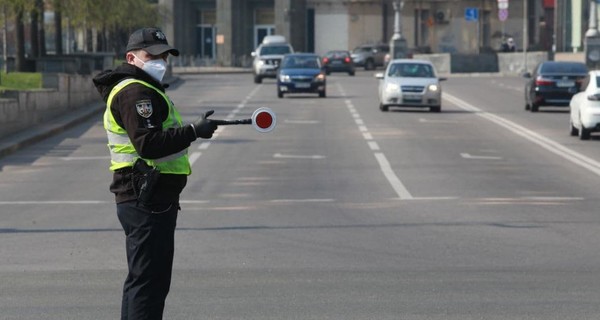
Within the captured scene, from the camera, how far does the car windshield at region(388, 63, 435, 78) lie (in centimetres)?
4062

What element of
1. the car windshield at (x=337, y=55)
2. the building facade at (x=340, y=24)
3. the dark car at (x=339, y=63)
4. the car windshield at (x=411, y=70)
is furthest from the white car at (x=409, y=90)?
the building facade at (x=340, y=24)

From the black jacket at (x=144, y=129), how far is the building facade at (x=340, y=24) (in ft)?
311

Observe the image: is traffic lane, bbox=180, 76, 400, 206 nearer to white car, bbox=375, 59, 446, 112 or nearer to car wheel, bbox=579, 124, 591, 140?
white car, bbox=375, 59, 446, 112

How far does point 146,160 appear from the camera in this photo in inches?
271

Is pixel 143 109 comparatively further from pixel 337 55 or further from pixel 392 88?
pixel 337 55

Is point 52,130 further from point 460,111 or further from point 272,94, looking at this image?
point 272,94

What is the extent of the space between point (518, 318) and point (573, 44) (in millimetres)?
73658

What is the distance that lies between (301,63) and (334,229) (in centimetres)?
3619

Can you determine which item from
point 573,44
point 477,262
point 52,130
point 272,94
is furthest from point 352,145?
point 573,44

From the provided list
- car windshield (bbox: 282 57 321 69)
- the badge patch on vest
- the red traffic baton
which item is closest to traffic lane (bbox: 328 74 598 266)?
the red traffic baton

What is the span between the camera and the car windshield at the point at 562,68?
133ft

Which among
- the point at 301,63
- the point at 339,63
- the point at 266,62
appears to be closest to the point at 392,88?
the point at 301,63

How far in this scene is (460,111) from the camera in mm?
41156

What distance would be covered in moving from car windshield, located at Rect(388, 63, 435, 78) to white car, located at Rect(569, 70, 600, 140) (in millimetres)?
11453
